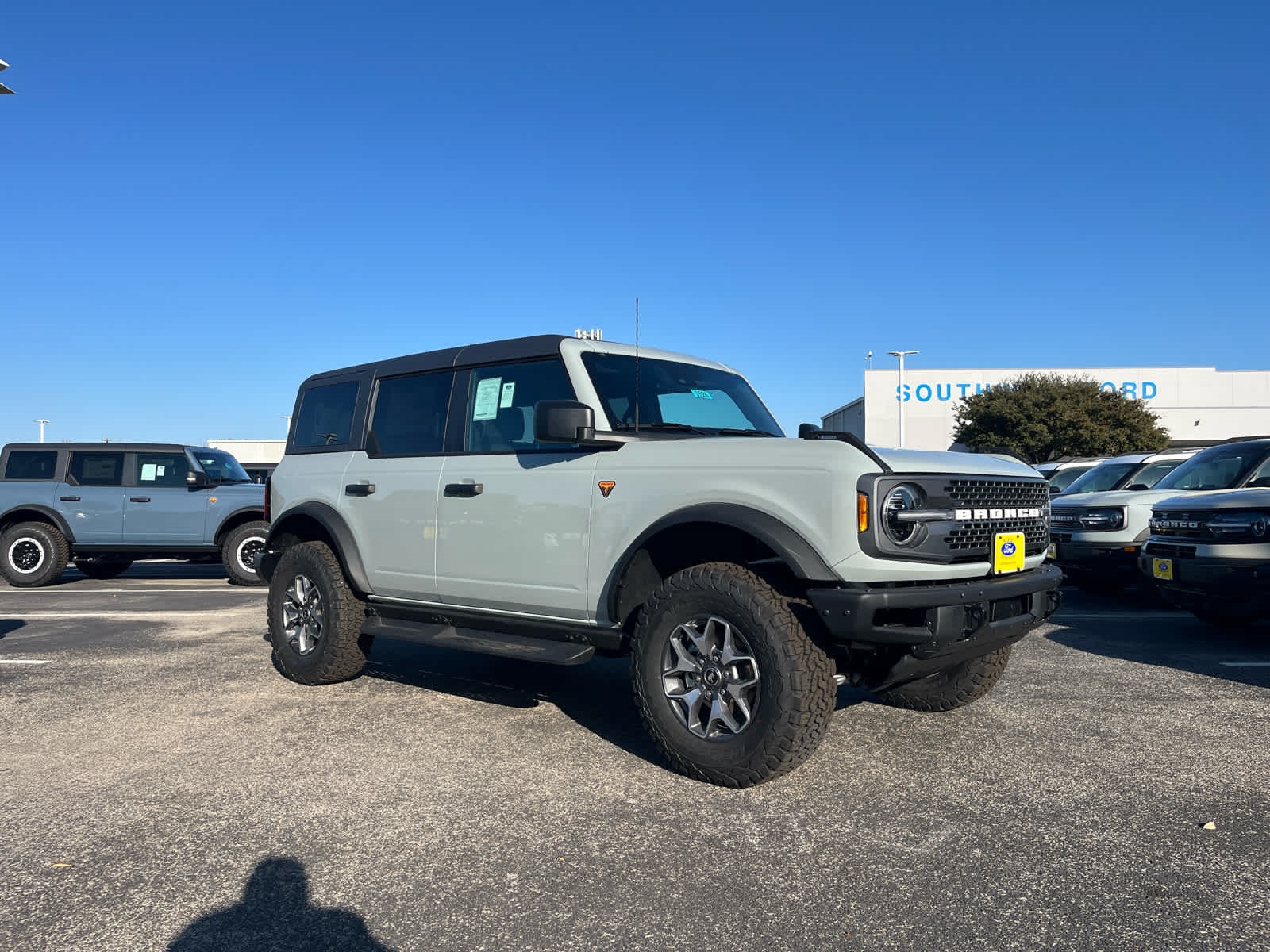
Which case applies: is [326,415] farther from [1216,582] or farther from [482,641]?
[1216,582]

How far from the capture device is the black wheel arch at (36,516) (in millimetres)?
12484

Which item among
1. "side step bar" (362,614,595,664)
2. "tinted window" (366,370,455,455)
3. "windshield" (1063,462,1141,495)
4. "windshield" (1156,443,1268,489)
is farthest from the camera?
"windshield" (1063,462,1141,495)

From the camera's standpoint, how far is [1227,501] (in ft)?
22.9

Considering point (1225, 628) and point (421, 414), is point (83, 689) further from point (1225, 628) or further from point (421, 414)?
point (1225, 628)

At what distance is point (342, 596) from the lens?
5.66 m

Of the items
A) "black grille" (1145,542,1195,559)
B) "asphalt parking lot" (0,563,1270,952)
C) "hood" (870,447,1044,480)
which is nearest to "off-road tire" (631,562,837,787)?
"asphalt parking lot" (0,563,1270,952)

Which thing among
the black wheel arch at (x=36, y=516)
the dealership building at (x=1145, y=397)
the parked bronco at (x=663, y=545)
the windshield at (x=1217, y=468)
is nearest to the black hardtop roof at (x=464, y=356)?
the parked bronco at (x=663, y=545)

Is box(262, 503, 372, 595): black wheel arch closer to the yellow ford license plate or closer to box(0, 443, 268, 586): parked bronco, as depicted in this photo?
the yellow ford license plate

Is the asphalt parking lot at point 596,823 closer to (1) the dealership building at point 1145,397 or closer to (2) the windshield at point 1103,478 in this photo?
(2) the windshield at point 1103,478

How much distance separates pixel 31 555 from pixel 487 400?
1055 cm

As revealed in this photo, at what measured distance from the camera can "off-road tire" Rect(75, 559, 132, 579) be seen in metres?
13.6

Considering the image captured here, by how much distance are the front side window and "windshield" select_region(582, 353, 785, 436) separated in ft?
32.5

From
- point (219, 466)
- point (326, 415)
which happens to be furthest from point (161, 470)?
point (326, 415)

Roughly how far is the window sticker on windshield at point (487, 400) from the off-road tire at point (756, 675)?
5.49ft
